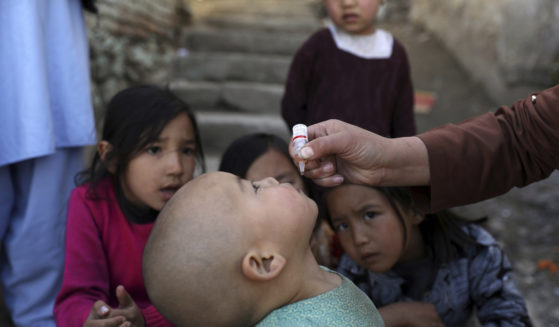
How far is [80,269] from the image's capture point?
1.67 metres

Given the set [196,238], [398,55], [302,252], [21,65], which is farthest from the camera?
[398,55]

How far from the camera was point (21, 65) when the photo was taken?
1778 millimetres

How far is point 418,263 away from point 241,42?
3.71 metres

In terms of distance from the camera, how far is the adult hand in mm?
1266

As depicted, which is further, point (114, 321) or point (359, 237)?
point (359, 237)

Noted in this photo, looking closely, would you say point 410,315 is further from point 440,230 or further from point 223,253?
point 223,253

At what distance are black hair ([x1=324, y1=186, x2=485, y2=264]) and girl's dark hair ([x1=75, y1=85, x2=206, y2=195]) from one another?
0.90 metres

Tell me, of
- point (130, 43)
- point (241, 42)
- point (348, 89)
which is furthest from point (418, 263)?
point (241, 42)

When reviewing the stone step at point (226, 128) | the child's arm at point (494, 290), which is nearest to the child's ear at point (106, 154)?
the child's arm at point (494, 290)

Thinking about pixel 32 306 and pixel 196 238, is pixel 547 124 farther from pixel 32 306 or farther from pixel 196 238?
pixel 32 306

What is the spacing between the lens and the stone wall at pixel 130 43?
10.9ft

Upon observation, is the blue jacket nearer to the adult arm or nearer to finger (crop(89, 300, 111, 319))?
the adult arm

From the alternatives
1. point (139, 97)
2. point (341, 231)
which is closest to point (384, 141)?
point (341, 231)

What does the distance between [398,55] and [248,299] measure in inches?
73.7
